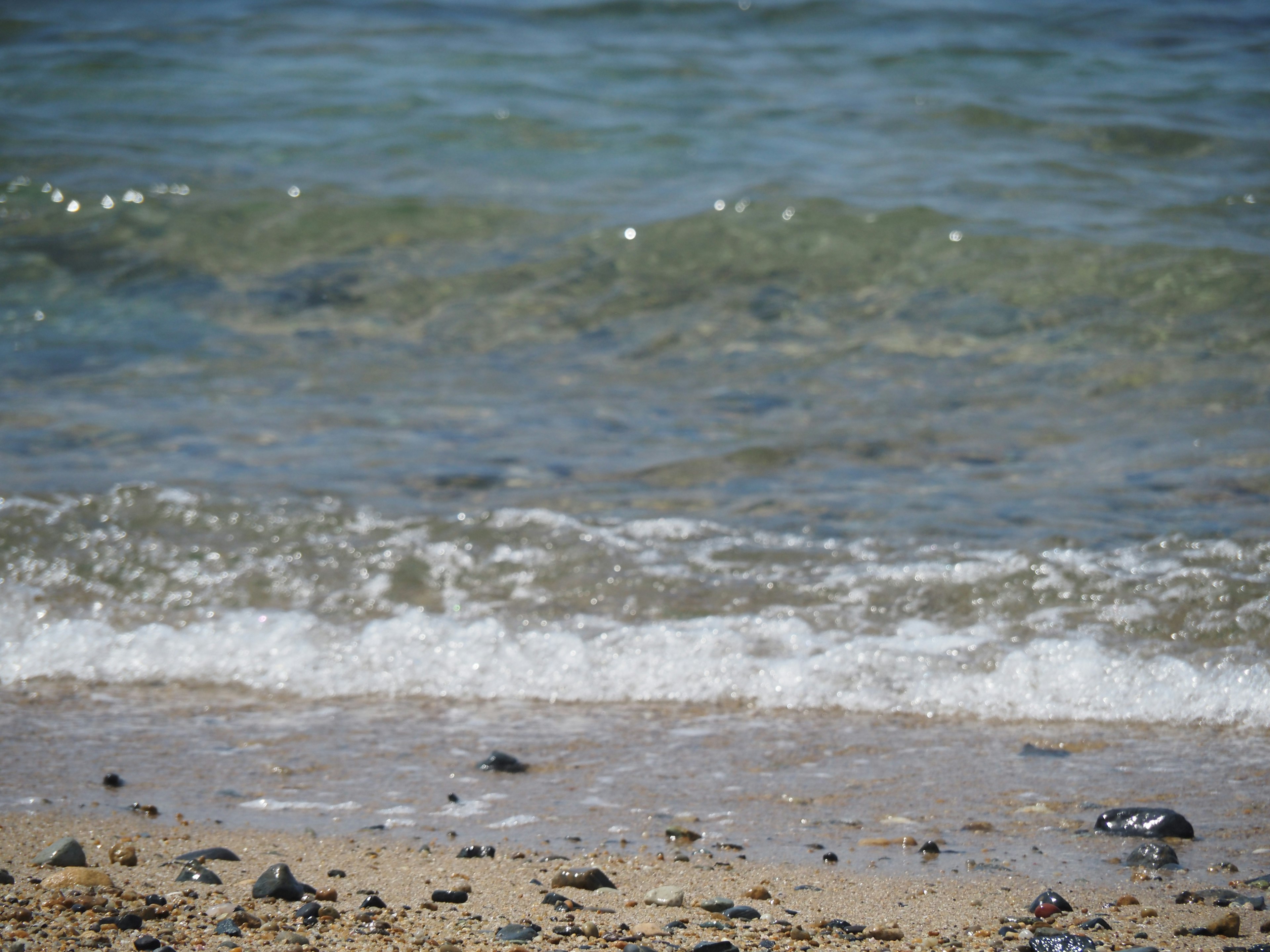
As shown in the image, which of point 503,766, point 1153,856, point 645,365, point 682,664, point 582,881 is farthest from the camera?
point 645,365

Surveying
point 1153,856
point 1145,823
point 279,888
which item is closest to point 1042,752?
point 1145,823

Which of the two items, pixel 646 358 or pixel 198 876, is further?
pixel 646 358

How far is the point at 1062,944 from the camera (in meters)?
2.07

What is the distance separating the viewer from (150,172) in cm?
839

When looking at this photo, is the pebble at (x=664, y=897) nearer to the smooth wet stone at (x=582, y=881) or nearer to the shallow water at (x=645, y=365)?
the smooth wet stone at (x=582, y=881)

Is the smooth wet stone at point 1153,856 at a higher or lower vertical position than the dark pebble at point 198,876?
lower

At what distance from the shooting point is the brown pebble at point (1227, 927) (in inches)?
84.7

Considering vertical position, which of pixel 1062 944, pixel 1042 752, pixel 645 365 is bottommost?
pixel 1042 752

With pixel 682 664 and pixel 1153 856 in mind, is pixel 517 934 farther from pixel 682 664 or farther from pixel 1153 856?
pixel 682 664

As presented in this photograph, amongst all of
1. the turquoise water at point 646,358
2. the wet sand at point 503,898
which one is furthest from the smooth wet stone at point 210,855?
the turquoise water at point 646,358

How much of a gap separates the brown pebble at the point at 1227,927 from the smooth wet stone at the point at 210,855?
1782 millimetres

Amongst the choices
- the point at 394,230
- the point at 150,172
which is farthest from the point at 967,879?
the point at 150,172

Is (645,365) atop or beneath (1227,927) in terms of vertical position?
atop

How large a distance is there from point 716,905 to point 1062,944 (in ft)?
1.93
